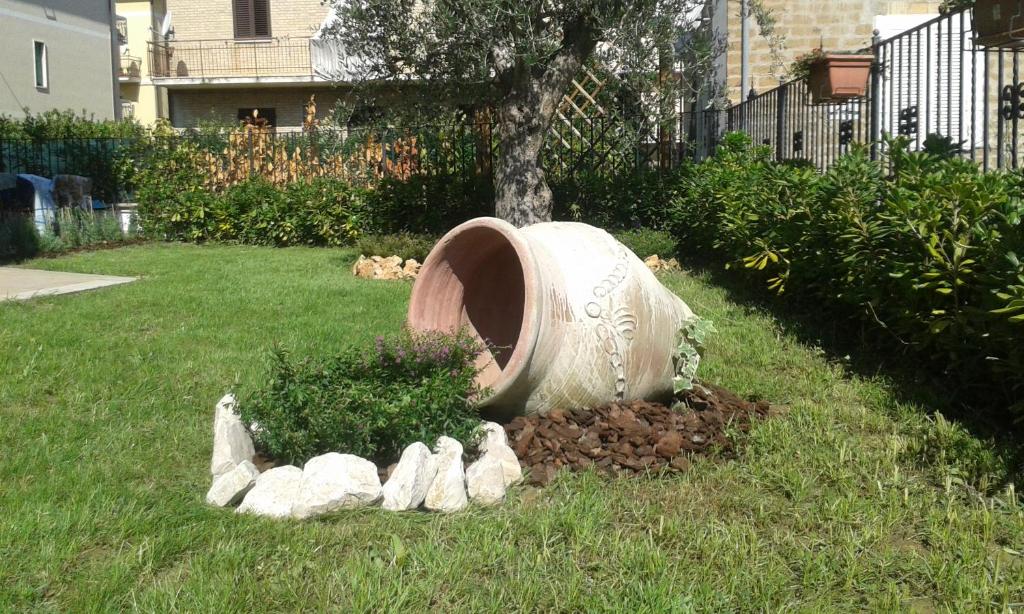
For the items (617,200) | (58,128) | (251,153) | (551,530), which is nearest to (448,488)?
(551,530)

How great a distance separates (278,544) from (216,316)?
4.75 m

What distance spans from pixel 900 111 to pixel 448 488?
4.86m

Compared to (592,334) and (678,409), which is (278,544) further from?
(678,409)

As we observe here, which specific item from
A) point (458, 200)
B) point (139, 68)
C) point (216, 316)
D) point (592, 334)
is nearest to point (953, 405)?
point (592, 334)

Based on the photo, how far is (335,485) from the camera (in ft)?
12.6

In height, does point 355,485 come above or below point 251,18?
below

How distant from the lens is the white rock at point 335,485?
150 inches

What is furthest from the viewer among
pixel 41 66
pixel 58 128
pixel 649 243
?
pixel 41 66

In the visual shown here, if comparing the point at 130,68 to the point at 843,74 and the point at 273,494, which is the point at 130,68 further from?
the point at 273,494

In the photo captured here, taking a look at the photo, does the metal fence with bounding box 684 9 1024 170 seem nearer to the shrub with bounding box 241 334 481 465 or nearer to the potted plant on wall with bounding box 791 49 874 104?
the potted plant on wall with bounding box 791 49 874 104

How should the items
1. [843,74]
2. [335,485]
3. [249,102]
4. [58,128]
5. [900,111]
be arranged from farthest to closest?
[249,102] < [58,128] < [843,74] < [900,111] < [335,485]

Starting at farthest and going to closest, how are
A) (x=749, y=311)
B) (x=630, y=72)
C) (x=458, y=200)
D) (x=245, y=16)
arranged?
(x=245, y=16) → (x=458, y=200) → (x=630, y=72) → (x=749, y=311)

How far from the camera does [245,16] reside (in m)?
31.5

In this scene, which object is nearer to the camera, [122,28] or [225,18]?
[225,18]
